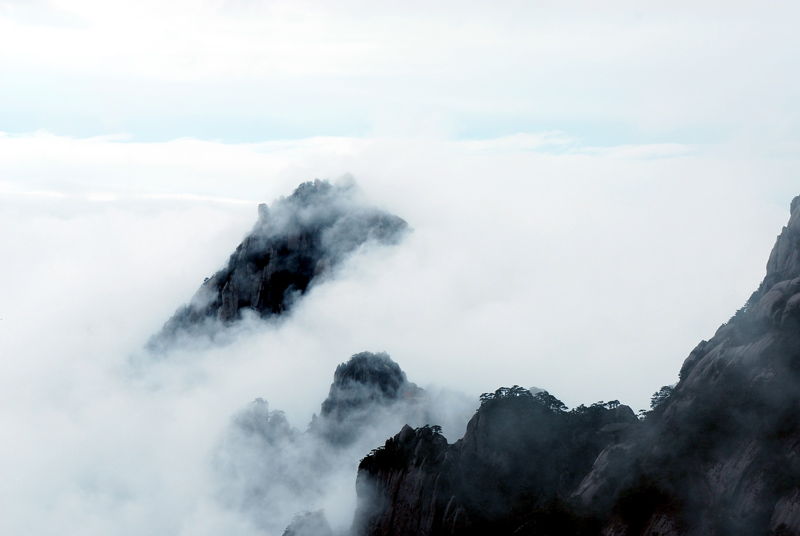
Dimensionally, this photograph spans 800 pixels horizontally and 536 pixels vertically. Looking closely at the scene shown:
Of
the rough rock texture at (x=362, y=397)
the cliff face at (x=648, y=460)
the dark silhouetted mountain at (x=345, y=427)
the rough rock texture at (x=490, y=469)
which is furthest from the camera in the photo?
the rough rock texture at (x=362, y=397)

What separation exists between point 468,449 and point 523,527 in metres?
17.4

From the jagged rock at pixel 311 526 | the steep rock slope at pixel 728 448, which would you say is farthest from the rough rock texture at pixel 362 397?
the steep rock slope at pixel 728 448

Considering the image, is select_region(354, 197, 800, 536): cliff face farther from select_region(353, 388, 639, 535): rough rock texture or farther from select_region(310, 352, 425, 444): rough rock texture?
select_region(310, 352, 425, 444): rough rock texture

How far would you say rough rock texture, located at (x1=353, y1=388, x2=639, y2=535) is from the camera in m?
81.4

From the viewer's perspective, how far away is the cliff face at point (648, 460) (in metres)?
58.9

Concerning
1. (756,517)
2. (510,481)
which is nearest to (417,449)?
(510,481)

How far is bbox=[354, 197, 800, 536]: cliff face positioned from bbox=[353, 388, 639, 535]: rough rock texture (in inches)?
6.6

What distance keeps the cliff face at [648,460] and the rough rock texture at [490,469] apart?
0.17 meters

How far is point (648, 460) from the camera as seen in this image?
224ft

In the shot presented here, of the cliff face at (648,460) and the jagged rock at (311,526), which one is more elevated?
the cliff face at (648,460)

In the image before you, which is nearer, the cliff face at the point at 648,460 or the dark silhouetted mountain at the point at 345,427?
the cliff face at the point at 648,460

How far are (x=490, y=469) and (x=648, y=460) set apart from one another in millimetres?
24489

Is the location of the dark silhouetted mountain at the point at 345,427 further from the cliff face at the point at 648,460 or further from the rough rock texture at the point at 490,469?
the cliff face at the point at 648,460

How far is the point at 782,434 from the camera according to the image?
58875 mm
